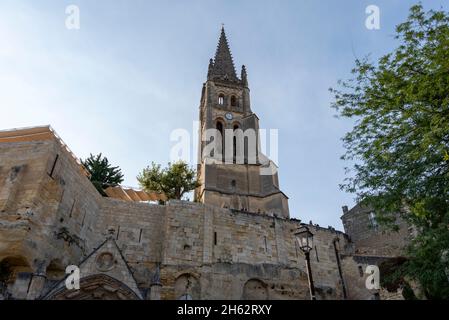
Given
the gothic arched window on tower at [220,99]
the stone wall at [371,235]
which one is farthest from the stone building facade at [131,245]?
the gothic arched window on tower at [220,99]

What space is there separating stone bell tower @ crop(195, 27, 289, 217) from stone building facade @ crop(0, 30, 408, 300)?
26.4ft

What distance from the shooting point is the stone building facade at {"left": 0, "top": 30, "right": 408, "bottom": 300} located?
12531 millimetres

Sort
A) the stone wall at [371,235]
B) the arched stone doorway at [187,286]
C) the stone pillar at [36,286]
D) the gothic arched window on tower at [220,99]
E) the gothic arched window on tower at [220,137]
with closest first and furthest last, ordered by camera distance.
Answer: the stone pillar at [36,286], the arched stone doorway at [187,286], the stone wall at [371,235], the gothic arched window on tower at [220,137], the gothic arched window on tower at [220,99]

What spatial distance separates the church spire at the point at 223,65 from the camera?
44.5m

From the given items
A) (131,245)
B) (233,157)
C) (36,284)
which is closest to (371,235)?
(233,157)

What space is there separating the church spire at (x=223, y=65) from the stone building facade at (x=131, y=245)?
27.1m

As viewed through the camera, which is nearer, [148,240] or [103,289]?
[103,289]

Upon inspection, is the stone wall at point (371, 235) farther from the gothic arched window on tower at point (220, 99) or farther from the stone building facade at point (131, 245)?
the gothic arched window on tower at point (220, 99)

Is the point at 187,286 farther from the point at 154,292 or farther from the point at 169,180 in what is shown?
the point at 169,180

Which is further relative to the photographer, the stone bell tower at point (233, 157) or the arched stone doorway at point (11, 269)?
the stone bell tower at point (233, 157)

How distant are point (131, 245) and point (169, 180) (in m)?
8.40

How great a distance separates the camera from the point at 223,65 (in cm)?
4694

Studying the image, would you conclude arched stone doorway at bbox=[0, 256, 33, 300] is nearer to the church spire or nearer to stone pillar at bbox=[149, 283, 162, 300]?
stone pillar at bbox=[149, 283, 162, 300]
